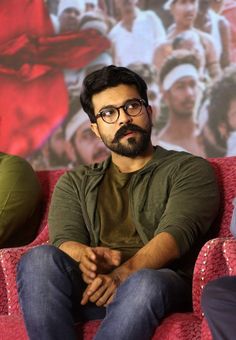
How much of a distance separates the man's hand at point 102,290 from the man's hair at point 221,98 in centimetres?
158

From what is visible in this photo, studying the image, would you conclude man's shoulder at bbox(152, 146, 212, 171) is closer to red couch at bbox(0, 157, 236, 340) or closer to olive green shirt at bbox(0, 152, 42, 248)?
red couch at bbox(0, 157, 236, 340)

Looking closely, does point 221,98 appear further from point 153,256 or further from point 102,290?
point 102,290

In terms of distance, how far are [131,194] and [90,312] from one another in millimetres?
446

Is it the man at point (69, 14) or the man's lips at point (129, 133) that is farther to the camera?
the man at point (69, 14)

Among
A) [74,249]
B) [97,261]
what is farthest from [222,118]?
[97,261]

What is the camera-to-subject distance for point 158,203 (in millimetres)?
2240

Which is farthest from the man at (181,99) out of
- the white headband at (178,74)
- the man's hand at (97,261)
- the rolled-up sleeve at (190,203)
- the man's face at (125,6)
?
the man's hand at (97,261)

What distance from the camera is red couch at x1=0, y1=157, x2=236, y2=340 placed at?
1.78m

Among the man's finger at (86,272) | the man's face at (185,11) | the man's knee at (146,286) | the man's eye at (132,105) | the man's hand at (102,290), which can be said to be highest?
the man's face at (185,11)

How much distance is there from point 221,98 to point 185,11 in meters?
0.47

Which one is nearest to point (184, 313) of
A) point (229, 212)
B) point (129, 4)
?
point (229, 212)

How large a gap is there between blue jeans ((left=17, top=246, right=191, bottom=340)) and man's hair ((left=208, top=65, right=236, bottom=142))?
1.50m

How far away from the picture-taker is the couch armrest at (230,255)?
1836 mm

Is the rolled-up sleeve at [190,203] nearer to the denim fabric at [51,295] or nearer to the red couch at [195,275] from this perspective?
the red couch at [195,275]
